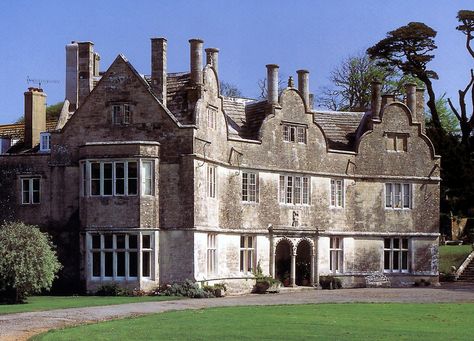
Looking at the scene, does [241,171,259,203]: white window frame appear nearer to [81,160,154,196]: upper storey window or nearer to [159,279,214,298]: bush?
[81,160,154,196]: upper storey window

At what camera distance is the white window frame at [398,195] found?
52.1 m

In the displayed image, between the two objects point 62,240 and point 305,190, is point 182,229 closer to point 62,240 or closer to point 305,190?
point 62,240

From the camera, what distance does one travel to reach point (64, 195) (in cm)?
4231

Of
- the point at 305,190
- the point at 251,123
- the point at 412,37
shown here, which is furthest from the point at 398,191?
the point at 412,37

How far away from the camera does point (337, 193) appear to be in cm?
5072

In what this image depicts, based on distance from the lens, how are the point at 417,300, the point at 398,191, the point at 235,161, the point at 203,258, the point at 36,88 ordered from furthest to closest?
the point at 398,191, the point at 36,88, the point at 235,161, the point at 203,258, the point at 417,300

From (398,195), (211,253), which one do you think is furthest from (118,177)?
(398,195)

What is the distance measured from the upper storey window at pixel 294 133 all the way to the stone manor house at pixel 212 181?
62mm

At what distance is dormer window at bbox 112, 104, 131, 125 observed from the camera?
41531 millimetres

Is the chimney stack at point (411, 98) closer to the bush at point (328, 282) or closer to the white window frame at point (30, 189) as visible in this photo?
the bush at point (328, 282)

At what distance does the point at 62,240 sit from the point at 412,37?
39.9 meters

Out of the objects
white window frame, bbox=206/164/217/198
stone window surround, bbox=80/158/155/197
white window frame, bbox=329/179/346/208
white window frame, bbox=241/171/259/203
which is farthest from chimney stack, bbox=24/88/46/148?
white window frame, bbox=329/179/346/208

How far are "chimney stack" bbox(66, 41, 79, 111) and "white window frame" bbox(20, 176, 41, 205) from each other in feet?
17.9

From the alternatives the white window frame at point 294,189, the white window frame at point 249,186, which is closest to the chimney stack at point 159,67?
the white window frame at point 249,186
